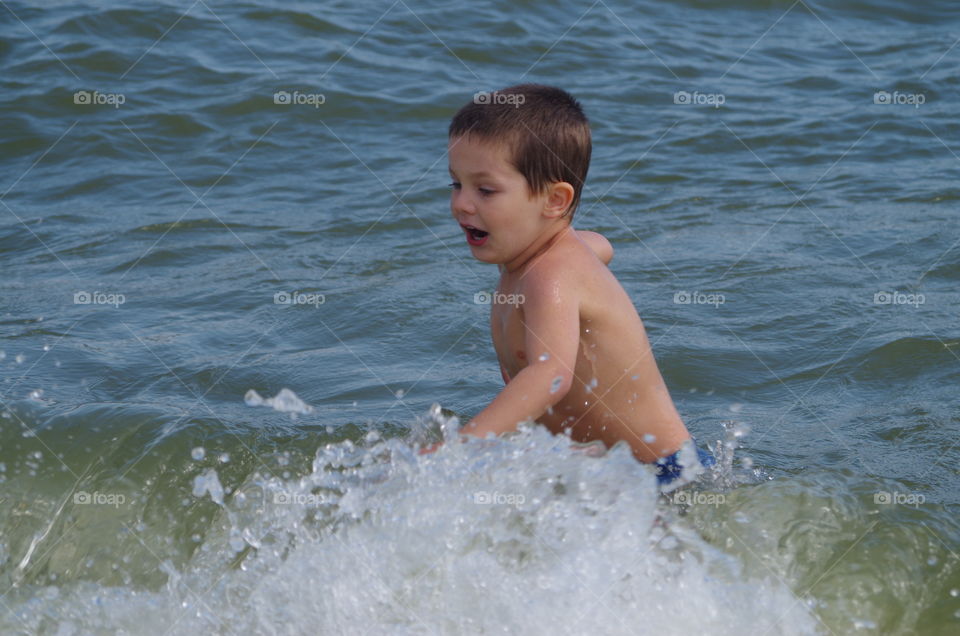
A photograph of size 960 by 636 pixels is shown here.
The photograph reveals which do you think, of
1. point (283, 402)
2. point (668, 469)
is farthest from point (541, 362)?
point (283, 402)

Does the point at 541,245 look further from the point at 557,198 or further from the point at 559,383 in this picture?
the point at 559,383

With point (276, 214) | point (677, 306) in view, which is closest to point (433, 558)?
point (677, 306)

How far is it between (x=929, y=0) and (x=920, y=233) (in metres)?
5.83

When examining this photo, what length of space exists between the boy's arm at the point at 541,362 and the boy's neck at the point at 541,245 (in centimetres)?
13

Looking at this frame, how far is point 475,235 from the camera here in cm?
371

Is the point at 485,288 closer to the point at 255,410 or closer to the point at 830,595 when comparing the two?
the point at 255,410

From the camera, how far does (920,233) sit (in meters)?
6.84

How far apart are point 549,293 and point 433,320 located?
2281mm

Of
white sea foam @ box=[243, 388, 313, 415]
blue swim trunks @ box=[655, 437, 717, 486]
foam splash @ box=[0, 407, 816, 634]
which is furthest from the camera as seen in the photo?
blue swim trunks @ box=[655, 437, 717, 486]

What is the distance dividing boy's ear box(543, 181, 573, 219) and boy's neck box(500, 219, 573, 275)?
0.13 feet

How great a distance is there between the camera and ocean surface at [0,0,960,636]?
3.57 metres

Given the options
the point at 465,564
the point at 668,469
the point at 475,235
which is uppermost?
the point at 475,235

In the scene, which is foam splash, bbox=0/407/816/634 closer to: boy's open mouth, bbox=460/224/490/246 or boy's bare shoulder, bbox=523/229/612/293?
boy's bare shoulder, bbox=523/229/612/293

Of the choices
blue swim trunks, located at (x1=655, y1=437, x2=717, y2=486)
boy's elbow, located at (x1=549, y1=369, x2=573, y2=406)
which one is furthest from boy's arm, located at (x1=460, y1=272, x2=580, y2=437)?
blue swim trunks, located at (x1=655, y1=437, x2=717, y2=486)
